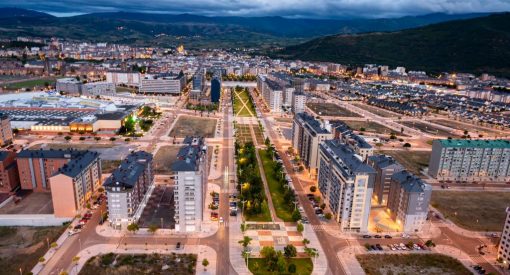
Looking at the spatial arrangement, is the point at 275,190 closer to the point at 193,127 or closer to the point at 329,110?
the point at 193,127

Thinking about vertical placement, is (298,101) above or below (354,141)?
below

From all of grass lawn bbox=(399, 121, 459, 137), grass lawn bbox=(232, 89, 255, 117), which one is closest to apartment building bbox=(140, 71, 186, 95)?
grass lawn bbox=(232, 89, 255, 117)

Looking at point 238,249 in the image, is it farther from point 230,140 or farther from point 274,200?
point 230,140

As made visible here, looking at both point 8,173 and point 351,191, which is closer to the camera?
point 351,191

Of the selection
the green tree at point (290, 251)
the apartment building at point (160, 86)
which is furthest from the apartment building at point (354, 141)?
Answer: the apartment building at point (160, 86)

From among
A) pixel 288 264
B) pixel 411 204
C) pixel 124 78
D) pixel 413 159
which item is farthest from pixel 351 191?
pixel 124 78

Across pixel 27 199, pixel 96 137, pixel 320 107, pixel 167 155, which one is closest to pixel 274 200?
pixel 167 155
